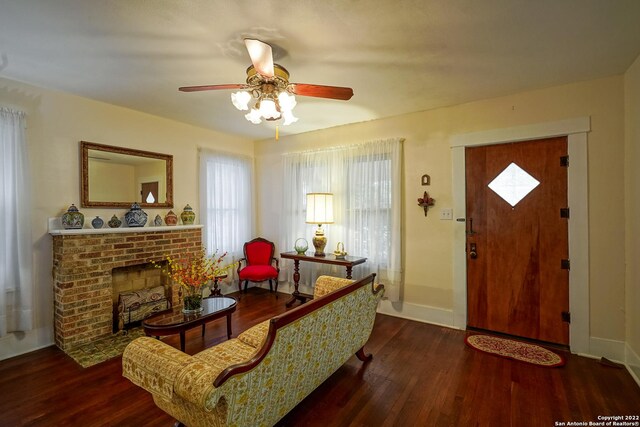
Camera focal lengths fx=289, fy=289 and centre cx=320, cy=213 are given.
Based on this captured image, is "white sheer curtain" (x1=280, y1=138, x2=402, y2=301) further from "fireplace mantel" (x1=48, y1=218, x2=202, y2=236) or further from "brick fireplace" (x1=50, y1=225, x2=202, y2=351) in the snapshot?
"brick fireplace" (x1=50, y1=225, x2=202, y2=351)

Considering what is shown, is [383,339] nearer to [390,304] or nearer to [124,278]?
[390,304]

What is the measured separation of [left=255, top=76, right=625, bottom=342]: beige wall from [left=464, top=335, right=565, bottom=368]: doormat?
0.45 m

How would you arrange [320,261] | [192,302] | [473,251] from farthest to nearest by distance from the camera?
[320,261], [473,251], [192,302]

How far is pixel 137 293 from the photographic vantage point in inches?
131

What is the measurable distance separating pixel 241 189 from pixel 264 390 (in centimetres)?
374

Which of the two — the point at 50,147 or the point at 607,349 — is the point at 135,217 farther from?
the point at 607,349

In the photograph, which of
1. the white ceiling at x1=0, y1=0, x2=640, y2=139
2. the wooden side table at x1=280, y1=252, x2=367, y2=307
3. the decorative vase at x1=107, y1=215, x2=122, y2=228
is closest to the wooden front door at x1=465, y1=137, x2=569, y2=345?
the white ceiling at x1=0, y1=0, x2=640, y2=139

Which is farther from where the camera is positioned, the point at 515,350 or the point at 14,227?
the point at 515,350

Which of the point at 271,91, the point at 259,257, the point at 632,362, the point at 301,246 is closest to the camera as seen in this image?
the point at 271,91

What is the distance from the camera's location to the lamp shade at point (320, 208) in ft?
12.9

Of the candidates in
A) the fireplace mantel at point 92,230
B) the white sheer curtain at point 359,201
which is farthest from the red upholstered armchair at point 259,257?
the fireplace mantel at point 92,230

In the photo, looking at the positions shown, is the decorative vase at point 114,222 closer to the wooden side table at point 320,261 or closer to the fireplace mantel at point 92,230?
the fireplace mantel at point 92,230

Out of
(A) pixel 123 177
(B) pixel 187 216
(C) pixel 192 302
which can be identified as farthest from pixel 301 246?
(A) pixel 123 177

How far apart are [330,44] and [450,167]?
6.64 ft
